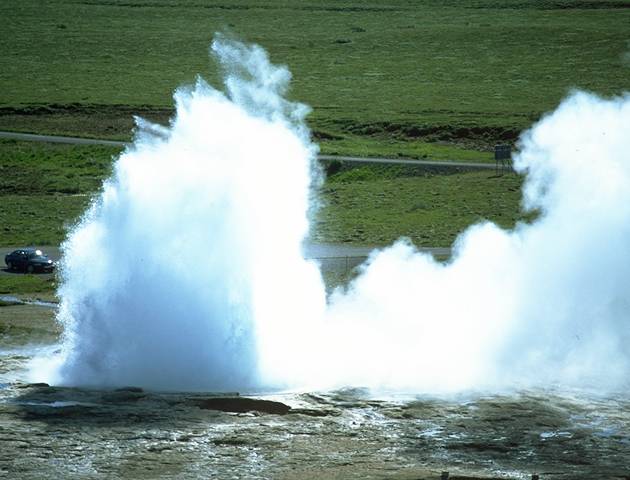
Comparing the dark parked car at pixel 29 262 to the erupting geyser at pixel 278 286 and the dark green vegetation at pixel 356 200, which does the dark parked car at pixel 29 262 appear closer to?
the dark green vegetation at pixel 356 200

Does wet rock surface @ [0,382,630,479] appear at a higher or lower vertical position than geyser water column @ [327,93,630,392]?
lower

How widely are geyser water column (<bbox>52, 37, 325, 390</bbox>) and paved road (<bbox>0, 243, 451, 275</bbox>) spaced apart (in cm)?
1725

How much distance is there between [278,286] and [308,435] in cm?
737

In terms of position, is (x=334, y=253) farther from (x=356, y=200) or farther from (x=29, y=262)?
(x=356, y=200)

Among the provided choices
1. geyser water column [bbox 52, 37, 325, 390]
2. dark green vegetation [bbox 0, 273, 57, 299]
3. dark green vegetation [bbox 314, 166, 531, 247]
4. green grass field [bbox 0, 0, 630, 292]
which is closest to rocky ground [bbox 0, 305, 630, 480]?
geyser water column [bbox 52, 37, 325, 390]

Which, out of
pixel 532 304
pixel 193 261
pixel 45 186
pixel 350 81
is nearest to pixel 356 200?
pixel 45 186

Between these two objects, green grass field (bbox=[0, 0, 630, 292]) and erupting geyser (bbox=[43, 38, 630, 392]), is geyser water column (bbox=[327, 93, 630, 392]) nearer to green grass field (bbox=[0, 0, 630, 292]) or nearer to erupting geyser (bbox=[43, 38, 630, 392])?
erupting geyser (bbox=[43, 38, 630, 392])

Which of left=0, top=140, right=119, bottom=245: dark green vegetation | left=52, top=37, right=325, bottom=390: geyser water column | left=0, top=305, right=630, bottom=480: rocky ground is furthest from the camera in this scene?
left=0, top=140, right=119, bottom=245: dark green vegetation

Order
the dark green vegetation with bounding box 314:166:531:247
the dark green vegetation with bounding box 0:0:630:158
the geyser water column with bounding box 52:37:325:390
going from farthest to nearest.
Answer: the dark green vegetation with bounding box 0:0:630:158 → the dark green vegetation with bounding box 314:166:531:247 → the geyser water column with bounding box 52:37:325:390

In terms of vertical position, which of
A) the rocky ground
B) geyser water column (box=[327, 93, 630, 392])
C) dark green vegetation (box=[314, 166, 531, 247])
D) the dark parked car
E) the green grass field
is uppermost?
the green grass field

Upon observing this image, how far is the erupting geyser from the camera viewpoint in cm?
3422

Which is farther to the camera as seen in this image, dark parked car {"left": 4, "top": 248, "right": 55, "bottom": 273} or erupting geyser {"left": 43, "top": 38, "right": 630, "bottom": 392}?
dark parked car {"left": 4, "top": 248, "right": 55, "bottom": 273}

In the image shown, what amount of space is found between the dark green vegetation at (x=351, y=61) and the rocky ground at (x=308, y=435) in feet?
168

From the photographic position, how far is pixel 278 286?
3566cm
